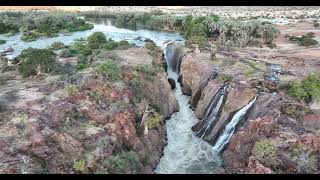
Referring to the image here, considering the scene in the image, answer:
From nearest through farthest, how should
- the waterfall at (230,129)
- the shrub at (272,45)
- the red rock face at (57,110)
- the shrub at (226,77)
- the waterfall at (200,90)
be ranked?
the red rock face at (57,110) → the waterfall at (230,129) → the shrub at (226,77) → the waterfall at (200,90) → the shrub at (272,45)

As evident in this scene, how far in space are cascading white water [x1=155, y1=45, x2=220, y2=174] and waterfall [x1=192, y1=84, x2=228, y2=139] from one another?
59 centimetres

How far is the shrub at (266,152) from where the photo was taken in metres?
21.3

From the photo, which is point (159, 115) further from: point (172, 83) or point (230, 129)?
point (172, 83)

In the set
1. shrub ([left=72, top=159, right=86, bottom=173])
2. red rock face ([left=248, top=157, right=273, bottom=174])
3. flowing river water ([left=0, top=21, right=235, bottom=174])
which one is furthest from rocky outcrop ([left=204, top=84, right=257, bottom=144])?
shrub ([left=72, top=159, right=86, bottom=173])

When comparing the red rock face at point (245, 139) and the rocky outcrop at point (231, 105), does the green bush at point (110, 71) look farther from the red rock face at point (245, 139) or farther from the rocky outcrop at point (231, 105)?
the red rock face at point (245, 139)

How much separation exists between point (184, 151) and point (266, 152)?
7.61 meters

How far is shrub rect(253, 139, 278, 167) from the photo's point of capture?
840 inches

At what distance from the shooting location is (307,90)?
2827 cm

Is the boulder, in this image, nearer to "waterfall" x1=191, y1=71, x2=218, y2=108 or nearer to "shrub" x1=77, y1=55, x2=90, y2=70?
"waterfall" x1=191, y1=71, x2=218, y2=108

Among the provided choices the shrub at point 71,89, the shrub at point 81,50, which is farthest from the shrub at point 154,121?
the shrub at point 81,50

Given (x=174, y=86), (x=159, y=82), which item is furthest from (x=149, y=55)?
(x=159, y=82)

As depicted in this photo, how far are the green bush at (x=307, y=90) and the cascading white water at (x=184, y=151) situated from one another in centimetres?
747

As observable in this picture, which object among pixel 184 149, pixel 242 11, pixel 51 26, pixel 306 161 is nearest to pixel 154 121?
pixel 184 149

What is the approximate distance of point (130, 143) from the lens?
24719 millimetres
